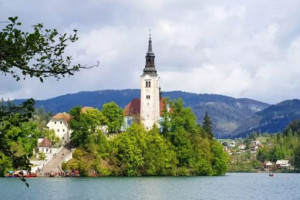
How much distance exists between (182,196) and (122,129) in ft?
208

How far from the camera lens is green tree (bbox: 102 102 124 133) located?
11875cm

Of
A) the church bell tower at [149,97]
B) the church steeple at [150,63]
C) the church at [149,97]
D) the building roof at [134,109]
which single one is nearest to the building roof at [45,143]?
the church at [149,97]

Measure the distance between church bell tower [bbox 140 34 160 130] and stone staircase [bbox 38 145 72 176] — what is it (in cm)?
2418

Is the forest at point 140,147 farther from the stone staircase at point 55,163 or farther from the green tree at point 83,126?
the stone staircase at point 55,163

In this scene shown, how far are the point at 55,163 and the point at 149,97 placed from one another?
3113cm

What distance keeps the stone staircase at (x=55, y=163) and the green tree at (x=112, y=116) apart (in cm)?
925

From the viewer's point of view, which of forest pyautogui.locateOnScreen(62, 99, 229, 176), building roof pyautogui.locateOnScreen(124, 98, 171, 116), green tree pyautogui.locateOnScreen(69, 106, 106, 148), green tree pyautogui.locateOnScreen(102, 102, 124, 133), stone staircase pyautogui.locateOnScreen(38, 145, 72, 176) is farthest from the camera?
building roof pyautogui.locateOnScreen(124, 98, 171, 116)

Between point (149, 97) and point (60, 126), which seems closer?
point (149, 97)

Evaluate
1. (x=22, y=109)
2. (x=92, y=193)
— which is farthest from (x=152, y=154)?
(x=22, y=109)

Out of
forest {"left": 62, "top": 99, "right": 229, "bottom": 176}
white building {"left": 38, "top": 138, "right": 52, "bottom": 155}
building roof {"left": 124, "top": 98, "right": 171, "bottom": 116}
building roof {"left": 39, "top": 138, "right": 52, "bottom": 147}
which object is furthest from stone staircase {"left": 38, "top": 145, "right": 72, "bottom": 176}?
building roof {"left": 124, "top": 98, "right": 171, "bottom": 116}

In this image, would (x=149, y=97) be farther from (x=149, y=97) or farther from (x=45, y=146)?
(x=45, y=146)

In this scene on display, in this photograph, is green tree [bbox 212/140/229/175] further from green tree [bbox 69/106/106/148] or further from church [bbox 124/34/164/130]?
green tree [bbox 69/106/106/148]

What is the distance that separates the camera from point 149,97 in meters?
134

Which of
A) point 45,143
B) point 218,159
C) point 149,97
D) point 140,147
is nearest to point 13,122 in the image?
point 140,147
